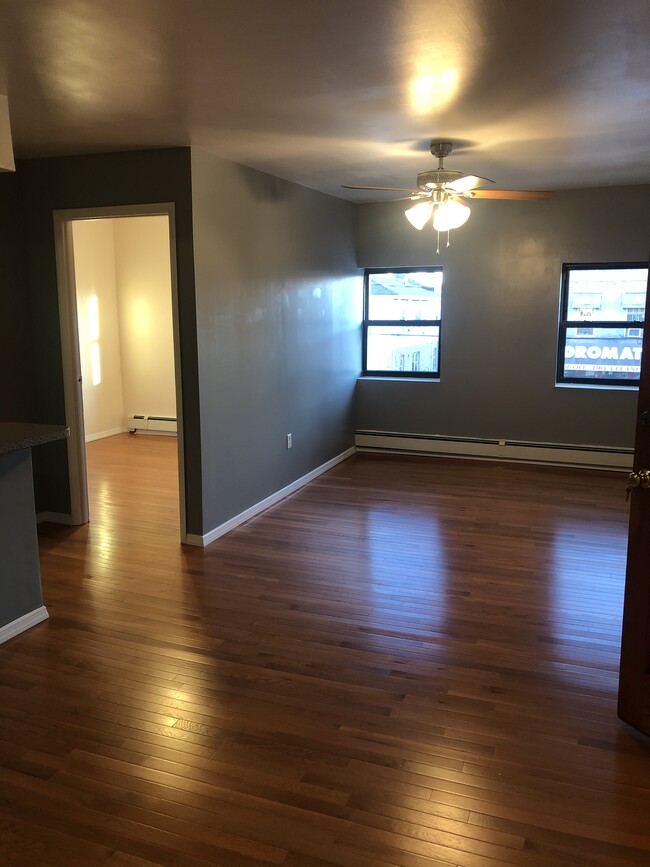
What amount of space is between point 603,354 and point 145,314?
4.94 metres

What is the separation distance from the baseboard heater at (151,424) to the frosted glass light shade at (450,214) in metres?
4.47

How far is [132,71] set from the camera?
2670 millimetres

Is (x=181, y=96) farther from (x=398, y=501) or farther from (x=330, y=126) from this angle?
(x=398, y=501)

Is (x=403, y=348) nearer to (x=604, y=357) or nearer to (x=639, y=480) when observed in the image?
(x=604, y=357)

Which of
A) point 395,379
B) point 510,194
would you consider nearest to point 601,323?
point 395,379

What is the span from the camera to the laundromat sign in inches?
244

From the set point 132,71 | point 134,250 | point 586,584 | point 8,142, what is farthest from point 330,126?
point 134,250

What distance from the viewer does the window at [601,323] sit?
6109 mm

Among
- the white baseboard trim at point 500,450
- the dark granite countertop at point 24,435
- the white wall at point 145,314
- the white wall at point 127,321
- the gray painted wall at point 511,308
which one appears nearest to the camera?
the dark granite countertop at point 24,435

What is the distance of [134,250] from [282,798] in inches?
267

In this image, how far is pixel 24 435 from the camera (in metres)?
3.11

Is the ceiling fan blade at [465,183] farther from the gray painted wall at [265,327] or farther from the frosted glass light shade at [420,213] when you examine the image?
the gray painted wall at [265,327]

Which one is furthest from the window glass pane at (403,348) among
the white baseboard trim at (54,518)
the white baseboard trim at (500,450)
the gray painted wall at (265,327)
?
the white baseboard trim at (54,518)

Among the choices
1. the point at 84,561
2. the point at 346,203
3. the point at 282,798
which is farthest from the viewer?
the point at 346,203
